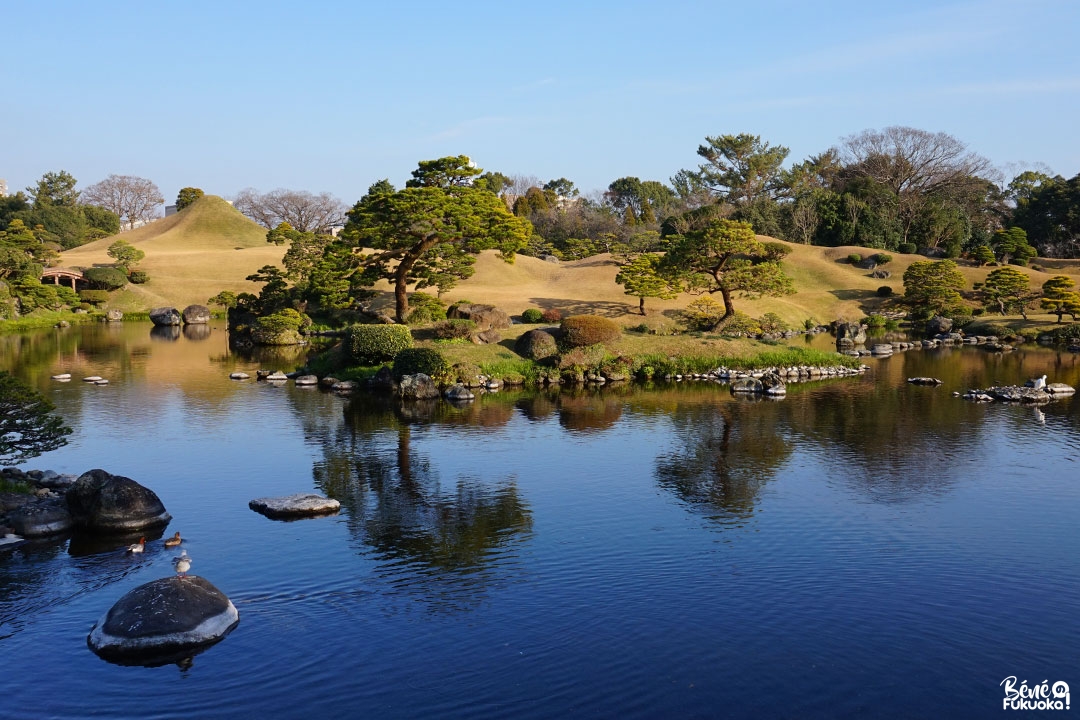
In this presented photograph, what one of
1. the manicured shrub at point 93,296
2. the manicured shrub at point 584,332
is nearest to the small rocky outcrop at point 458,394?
the manicured shrub at point 584,332

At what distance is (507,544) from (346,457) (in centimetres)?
825

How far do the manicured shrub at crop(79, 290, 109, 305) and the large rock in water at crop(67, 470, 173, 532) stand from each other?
61.0 m

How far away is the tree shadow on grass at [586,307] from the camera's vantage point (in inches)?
2241

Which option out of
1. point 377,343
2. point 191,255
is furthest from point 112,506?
point 191,255

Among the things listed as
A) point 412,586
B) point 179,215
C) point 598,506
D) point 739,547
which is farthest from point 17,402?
point 179,215

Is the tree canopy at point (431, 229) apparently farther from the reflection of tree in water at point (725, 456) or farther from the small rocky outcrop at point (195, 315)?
the small rocky outcrop at point (195, 315)

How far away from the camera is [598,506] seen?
62.8 ft

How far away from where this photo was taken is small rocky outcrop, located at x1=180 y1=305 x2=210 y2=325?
229 ft

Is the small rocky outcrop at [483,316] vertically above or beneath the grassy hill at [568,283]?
beneath

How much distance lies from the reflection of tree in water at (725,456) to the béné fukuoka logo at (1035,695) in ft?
23.7

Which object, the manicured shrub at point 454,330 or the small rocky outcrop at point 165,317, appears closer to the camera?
the manicured shrub at point 454,330

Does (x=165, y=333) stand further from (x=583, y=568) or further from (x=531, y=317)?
(x=583, y=568)

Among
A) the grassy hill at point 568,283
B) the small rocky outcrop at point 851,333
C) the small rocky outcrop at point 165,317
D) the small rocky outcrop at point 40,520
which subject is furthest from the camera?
the small rocky outcrop at point 165,317

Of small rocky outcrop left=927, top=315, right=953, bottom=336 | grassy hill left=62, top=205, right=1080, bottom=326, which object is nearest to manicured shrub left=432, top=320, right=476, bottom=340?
grassy hill left=62, top=205, right=1080, bottom=326
